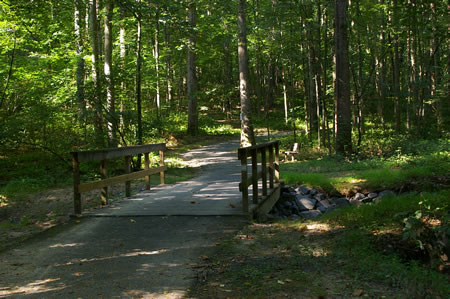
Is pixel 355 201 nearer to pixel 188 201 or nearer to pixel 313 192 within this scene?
pixel 313 192

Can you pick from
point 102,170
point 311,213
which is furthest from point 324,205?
point 102,170

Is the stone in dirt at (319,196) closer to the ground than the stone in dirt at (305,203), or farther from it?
farther from it

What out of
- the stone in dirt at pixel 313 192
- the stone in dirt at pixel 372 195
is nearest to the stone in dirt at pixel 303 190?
the stone in dirt at pixel 313 192

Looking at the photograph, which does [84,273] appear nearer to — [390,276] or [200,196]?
[390,276]

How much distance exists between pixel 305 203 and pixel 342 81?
7.47 m

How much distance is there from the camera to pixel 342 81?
15672 millimetres

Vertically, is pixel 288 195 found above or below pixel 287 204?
above

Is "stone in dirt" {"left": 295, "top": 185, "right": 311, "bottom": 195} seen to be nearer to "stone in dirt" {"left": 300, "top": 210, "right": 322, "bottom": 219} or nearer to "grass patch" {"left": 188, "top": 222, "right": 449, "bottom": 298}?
"stone in dirt" {"left": 300, "top": 210, "right": 322, "bottom": 219}

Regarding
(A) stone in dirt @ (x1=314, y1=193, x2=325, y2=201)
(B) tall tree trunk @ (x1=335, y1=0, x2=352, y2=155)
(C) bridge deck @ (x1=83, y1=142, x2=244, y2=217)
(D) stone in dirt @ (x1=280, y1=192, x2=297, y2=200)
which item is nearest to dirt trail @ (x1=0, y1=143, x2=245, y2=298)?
(C) bridge deck @ (x1=83, y1=142, x2=244, y2=217)

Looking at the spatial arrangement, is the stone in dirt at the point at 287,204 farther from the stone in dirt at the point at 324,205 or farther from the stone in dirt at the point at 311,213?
the stone in dirt at the point at 324,205

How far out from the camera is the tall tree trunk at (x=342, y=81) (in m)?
15.6

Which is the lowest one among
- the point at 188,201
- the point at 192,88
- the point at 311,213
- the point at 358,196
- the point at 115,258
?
the point at 311,213

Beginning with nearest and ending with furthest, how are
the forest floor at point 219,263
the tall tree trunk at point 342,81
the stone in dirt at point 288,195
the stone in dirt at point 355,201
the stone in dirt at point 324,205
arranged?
the forest floor at point 219,263
the stone in dirt at point 324,205
the stone in dirt at point 355,201
the stone in dirt at point 288,195
the tall tree trunk at point 342,81

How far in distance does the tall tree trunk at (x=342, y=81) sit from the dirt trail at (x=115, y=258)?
1033 cm
